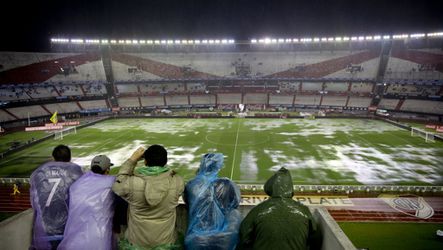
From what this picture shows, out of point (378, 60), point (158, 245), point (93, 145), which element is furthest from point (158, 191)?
point (378, 60)

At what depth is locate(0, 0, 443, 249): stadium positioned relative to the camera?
61.5 ft

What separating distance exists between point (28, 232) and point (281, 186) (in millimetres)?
4019

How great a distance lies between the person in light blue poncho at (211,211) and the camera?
3959 millimetres

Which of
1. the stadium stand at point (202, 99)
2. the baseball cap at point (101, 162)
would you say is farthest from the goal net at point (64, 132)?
the baseball cap at point (101, 162)

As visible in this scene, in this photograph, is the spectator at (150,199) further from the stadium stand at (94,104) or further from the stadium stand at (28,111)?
the stadium stand at (94,104)

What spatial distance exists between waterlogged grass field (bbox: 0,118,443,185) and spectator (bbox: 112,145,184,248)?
62.0 ft

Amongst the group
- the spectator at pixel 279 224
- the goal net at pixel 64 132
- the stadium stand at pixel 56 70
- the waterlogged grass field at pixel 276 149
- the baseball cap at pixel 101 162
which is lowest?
the waterlogged grass field at pixel 276 149

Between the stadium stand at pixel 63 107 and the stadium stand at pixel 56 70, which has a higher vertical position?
the stadium stand at pixel 56 70

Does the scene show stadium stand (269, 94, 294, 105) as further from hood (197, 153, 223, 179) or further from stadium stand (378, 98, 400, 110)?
hood (197, 153, 223, 179)

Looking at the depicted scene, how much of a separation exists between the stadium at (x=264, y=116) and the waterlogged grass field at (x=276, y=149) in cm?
21

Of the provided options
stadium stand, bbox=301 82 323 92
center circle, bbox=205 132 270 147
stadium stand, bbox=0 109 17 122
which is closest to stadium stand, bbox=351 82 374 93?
stadium stand, bbox=301 82 323 92

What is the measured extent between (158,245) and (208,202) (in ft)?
2.95

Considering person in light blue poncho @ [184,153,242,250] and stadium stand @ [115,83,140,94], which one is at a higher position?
stadium stand @ [115,83,140,94]

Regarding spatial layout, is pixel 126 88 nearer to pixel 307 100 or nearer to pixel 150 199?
pixel 307 100
